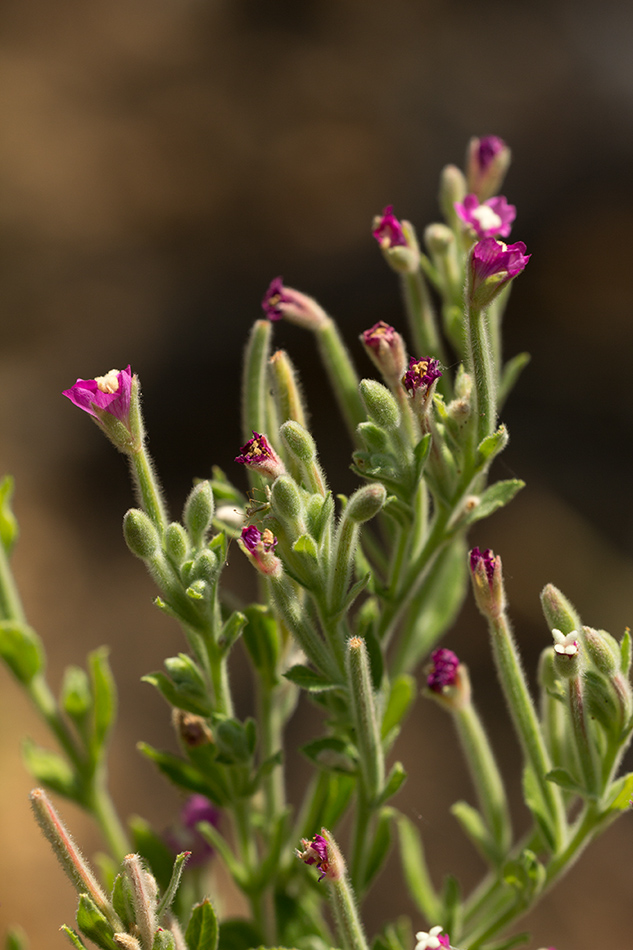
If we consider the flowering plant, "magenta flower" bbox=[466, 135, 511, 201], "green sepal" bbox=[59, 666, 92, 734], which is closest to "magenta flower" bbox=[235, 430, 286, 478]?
the flowering plant

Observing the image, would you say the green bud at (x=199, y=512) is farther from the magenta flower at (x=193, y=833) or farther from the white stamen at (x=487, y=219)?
the magenta flower at (x=193, y=833)

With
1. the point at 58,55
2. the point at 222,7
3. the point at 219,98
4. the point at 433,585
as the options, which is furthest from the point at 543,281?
the point at 433,585

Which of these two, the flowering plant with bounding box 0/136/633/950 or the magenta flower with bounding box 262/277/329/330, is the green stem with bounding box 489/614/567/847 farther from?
the magenta flower with bounding box 262/277/329/330

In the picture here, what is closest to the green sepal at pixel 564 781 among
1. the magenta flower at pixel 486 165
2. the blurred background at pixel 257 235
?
the magenta flower at pixel 486 165

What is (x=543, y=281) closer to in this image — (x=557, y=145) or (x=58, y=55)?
(x=557, y=145)

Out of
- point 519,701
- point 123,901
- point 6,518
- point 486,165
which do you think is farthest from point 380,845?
point 486,165

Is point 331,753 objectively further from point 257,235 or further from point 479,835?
point 257,235
